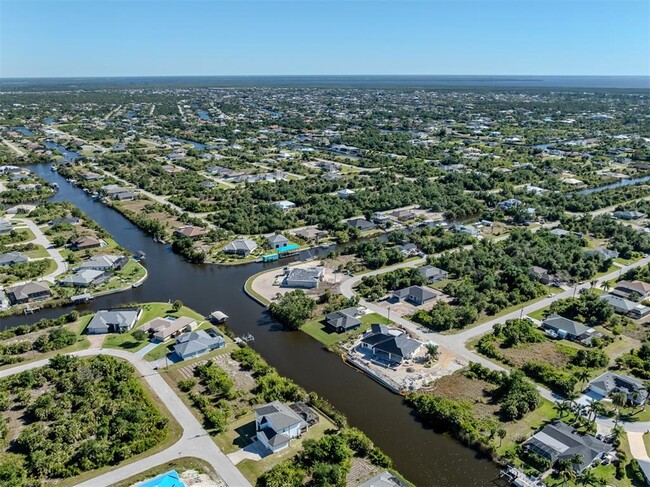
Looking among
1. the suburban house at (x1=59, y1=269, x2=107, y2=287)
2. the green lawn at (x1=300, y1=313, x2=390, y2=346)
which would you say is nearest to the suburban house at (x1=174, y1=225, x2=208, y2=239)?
the suburban house at (x1=59, y1=269, x2=107, y2=287)

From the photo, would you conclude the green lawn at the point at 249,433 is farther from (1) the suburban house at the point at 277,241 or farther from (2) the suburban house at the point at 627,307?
(1) the suburban house at the point at 277,241

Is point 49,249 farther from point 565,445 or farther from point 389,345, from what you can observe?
point 565,445

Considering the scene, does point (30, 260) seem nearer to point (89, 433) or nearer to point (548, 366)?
point (89, 433)

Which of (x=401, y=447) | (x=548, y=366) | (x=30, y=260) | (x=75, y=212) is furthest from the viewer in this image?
(x=75, y=212)

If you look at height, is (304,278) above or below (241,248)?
below

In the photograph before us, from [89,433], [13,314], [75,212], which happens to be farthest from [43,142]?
[89,433]

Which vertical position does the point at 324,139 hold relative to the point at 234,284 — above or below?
above

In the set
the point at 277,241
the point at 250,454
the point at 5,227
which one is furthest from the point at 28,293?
the point at 250,454
